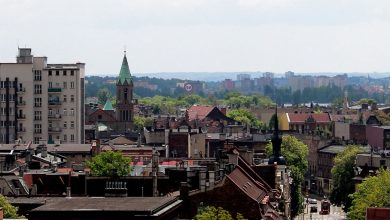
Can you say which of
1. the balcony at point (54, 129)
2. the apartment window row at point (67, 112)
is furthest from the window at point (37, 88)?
the balcony at point (54, 129)

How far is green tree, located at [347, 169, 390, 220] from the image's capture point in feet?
380

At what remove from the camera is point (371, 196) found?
119312 mm

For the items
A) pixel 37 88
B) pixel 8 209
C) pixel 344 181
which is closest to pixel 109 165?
pixel 8 209

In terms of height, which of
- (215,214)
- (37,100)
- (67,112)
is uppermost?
(37,100)

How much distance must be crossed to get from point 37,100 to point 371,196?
57.8 m

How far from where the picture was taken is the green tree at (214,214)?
85.0 m

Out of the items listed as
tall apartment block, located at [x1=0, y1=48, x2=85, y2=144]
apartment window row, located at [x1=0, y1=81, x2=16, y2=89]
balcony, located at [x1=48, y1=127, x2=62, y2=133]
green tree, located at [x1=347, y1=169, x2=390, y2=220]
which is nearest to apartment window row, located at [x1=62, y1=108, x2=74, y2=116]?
tall apartment block, located at [x1=0, y1=48, x2=85, y2=144]

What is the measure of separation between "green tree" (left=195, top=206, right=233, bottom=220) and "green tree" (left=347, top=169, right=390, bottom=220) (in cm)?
2454

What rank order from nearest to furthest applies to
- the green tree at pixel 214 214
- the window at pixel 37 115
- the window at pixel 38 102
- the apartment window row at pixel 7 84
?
the green tree at pixel 214 214 < the apartment window row at pixel 7 84 < the window at pixel 37 115 < the window at pixel 38 102

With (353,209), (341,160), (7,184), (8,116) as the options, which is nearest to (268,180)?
(353,209)

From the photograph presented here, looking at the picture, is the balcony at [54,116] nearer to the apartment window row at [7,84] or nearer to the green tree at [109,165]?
the apartment window row at [7,84]

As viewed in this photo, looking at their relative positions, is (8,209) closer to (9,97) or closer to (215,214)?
(215,214)

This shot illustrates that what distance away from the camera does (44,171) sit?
117m

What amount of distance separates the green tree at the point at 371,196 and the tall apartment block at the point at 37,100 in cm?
4547
